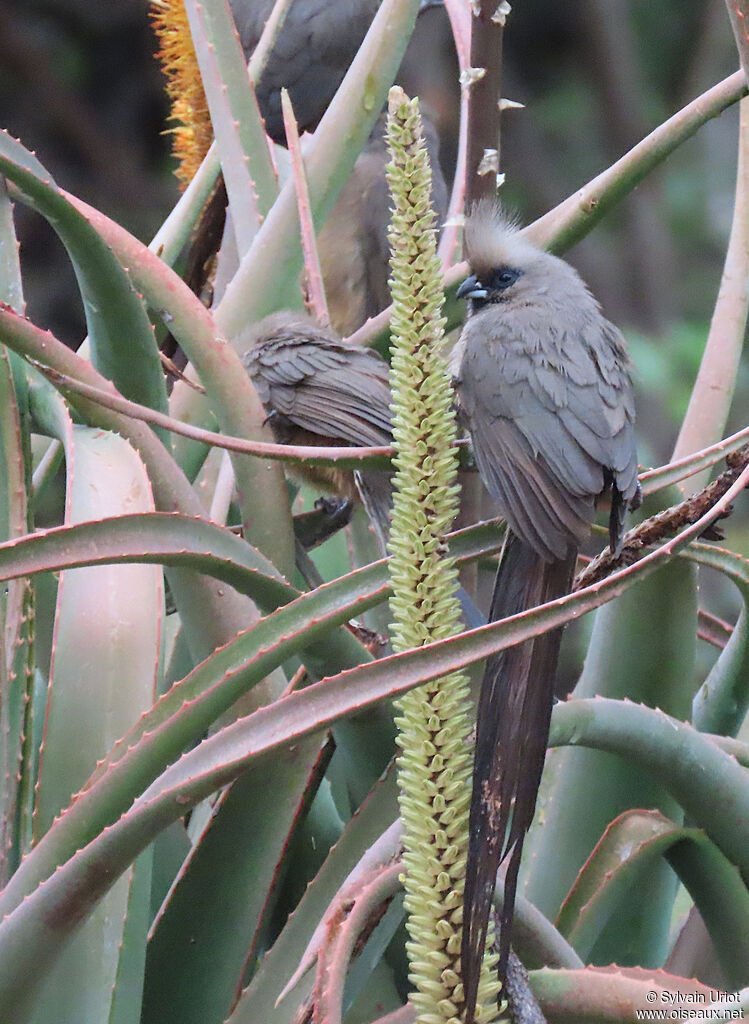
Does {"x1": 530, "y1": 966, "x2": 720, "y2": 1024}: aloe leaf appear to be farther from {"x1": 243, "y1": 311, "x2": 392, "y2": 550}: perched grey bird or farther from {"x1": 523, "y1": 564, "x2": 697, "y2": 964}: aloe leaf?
{"x1": 243, "y1": 311, "x2": 392, "y2": 550}: perched grey bird

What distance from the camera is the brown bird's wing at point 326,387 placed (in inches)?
→ 60.3

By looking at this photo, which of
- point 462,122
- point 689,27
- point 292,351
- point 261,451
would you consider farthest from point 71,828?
point 689,27

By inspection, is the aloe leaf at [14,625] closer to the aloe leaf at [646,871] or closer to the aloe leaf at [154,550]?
the aloe leaf at [154,550]

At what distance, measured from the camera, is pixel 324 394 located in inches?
63.1

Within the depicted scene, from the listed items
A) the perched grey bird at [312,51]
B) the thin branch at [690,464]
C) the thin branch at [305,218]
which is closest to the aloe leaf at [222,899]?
the thin branch at [690,464]

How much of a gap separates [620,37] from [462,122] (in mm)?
3630

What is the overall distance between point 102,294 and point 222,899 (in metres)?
0.47

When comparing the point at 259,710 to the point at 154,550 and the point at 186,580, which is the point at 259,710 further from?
the point at 186,580

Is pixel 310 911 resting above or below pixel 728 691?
below

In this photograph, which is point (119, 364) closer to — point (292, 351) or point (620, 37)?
point (292, 351)

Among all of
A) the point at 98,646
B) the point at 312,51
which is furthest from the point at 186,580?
the point at 312,51

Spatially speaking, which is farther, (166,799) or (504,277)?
(504,277)

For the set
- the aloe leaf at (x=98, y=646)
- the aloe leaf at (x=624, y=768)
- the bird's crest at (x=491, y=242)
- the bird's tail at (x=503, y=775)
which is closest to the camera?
the bird's tail at (x=503, y=775)

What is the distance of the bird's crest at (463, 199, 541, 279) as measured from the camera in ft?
4.41
